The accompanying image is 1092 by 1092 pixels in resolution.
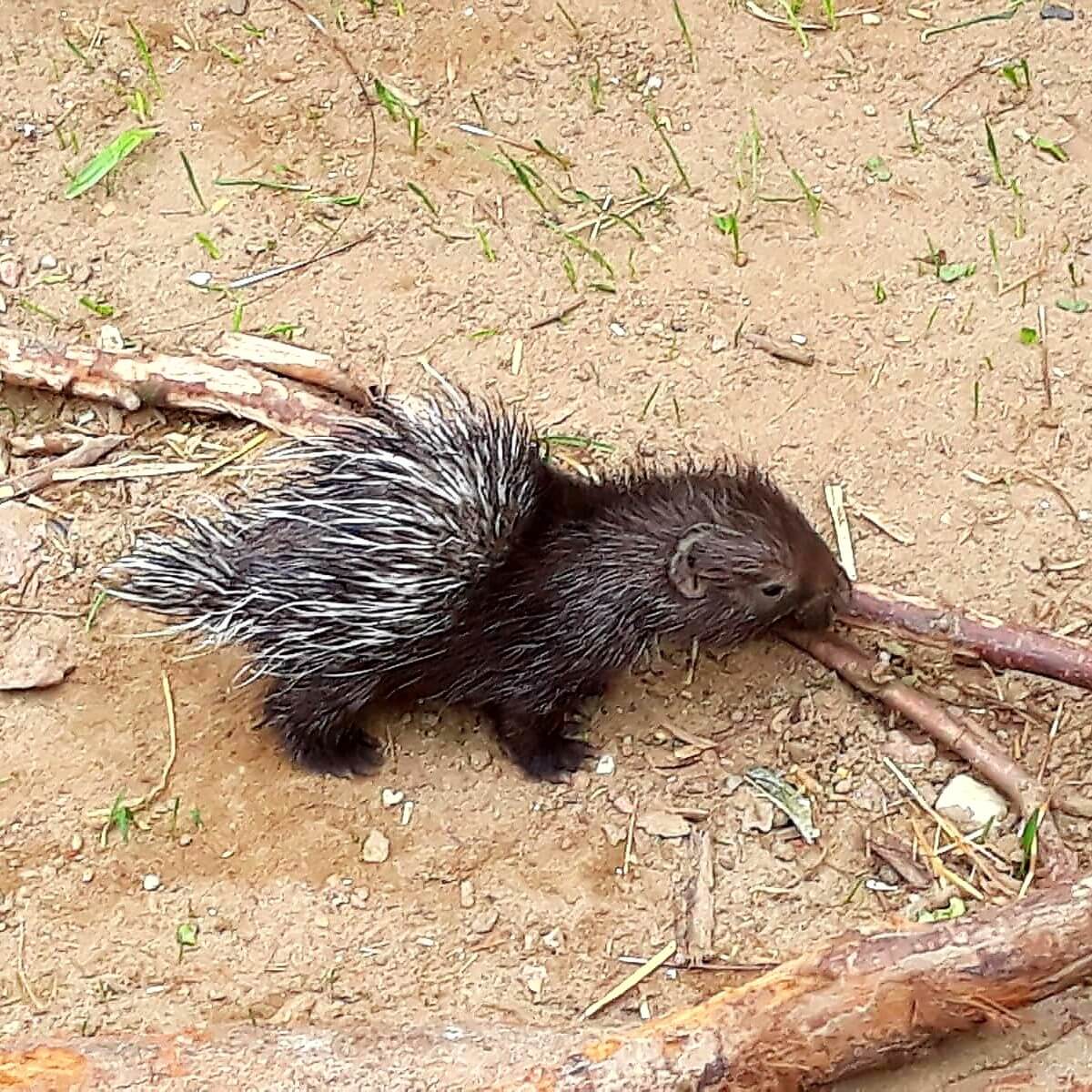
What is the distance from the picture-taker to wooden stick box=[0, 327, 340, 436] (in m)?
4.56

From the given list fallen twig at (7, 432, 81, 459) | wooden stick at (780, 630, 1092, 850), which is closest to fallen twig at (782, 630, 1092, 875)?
wooden stick at (780, 630, 1092, 850)

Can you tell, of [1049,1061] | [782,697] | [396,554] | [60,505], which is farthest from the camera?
[60,505]

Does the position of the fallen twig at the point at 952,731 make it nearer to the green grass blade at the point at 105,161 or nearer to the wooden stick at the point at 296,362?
the wooden stick at the point at 296,362

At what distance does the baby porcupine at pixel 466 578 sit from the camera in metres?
3.89

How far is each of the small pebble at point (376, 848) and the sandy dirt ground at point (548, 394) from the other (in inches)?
1.4

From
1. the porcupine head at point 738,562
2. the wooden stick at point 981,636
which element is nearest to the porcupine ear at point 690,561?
the porcupine head at point 738,562

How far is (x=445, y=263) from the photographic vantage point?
4988mm

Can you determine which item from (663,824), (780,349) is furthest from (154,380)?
(663,824)

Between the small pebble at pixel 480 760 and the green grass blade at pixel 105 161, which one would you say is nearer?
the small pebble at pixel 480 760

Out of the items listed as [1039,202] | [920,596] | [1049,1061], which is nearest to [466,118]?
[1039,202]

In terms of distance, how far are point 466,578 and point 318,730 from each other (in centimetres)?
52

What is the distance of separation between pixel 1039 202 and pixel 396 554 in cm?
235

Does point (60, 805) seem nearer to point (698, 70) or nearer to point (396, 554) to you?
point (396, 554)

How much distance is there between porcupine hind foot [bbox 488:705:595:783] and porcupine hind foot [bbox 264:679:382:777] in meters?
0.34
